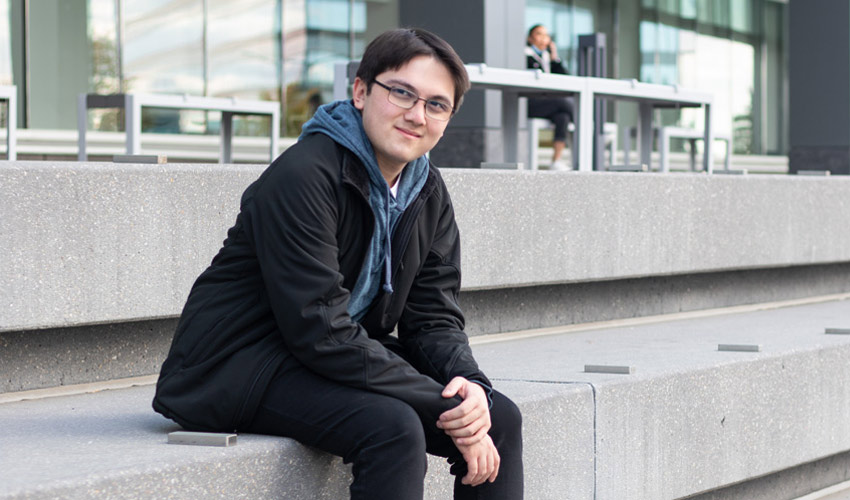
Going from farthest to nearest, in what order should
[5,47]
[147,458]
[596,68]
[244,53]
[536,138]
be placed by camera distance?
[244,53]
[5,47]
[536,138]
[596,68]
[147,458]

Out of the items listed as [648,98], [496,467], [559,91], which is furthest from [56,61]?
[496,467]

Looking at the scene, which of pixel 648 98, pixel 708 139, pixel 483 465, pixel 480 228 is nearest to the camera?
pixel 483 465

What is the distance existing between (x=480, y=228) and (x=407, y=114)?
2.04 metres

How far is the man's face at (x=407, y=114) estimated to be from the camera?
288 cm

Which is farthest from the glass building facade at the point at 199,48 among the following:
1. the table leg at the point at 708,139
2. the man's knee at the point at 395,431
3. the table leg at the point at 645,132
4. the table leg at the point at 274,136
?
the man's knee at the point at 395,431

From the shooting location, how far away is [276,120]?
25.5 feet

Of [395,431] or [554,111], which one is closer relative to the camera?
[395,431]

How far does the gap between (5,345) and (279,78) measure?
38.9 ft

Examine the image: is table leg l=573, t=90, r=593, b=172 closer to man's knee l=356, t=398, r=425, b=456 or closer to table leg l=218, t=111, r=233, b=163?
table leg l=218, t=111, r=233, b=163

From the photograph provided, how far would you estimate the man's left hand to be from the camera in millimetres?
2811

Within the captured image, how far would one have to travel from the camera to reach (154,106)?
21.8ft

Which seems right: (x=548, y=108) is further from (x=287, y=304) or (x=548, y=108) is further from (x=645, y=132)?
(x=287, y=304)

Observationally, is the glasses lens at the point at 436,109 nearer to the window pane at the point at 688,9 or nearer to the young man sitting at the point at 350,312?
the young man sitting at the point at 350,312

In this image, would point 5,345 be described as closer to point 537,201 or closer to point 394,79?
point 394,79
